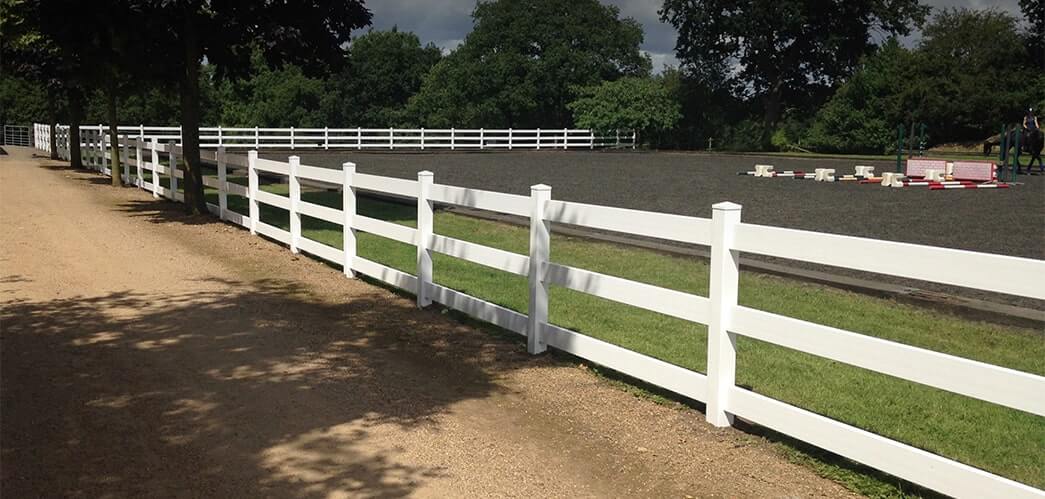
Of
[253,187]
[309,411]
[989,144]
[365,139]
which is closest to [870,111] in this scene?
[989,144]

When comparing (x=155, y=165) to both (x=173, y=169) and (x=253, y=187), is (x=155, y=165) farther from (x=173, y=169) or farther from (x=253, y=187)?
(x=253, y=187)

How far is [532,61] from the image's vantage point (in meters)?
80.9

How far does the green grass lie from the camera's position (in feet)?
17.6

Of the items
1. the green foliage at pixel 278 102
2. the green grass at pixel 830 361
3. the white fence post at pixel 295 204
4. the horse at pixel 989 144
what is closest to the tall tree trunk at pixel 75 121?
the white fence post at pixel 295 204

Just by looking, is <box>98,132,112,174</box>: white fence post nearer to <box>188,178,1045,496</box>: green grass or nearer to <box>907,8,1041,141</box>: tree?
<box>188,178,1045,496</box>: green grass

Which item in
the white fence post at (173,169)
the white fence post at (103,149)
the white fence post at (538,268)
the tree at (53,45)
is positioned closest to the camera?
the white fence post at (538,268)

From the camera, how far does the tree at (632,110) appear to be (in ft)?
213

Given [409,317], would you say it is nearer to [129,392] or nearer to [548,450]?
[129,392]

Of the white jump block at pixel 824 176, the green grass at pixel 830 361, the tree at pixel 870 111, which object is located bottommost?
the green grass at pixel 830 361

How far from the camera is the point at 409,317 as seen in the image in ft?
29.2

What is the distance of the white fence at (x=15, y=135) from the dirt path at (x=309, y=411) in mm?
72342

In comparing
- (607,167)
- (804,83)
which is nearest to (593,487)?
(607,167)

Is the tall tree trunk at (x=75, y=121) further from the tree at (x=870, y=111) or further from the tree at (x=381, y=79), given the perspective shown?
the tree at (x=381, y=79)

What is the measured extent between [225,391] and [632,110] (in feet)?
199
